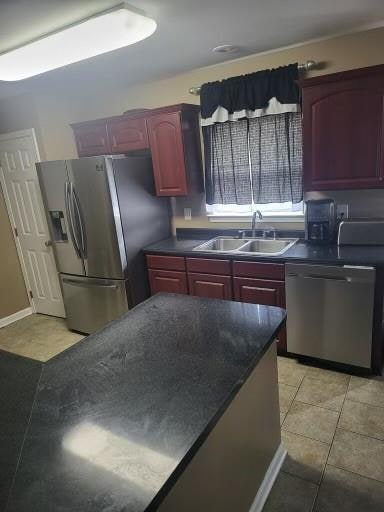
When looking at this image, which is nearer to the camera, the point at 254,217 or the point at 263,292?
the point at 263,292

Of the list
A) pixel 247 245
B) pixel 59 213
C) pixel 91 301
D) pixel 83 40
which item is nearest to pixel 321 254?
pixel 247 245

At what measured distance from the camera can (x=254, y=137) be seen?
3016 millimetres

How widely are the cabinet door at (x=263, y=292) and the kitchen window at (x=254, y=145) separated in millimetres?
753

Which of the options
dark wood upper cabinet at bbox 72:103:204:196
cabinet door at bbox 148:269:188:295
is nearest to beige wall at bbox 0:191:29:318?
dark wood upper cabinet at bbox 72:103:204:196

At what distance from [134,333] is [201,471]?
0.62 m

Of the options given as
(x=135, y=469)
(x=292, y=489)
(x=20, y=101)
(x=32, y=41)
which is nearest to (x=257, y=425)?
(x=292, y=489)

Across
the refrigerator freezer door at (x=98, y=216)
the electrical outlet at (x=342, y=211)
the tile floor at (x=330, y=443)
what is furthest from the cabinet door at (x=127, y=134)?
the tile floor at (x=330, y=443)

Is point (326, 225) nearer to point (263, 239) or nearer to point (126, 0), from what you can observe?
point (263, 239)

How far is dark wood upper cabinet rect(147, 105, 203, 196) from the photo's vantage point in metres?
3.06

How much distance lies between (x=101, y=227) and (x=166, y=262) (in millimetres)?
664

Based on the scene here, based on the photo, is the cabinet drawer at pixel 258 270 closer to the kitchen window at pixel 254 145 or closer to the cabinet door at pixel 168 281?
the cabinet door at pixel 168 281

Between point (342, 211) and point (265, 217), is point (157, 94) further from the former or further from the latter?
point (342, 211)

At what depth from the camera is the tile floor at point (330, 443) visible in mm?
1650

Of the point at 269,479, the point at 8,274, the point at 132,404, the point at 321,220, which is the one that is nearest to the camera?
the point at 132,404
